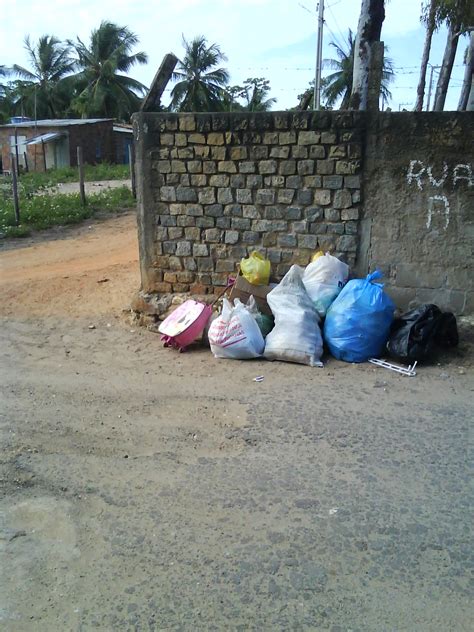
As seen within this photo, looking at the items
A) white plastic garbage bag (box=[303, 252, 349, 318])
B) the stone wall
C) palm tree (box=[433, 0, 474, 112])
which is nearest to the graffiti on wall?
the stone wall

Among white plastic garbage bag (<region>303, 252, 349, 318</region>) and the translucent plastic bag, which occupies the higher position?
white plastic garbage bag (<region>303, 252, 349, 318</region>)

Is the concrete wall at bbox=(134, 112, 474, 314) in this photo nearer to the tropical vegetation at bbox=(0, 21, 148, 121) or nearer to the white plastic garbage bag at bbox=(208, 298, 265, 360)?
the white plastic garbage bag at bbox=(208, 298, 265, 360)

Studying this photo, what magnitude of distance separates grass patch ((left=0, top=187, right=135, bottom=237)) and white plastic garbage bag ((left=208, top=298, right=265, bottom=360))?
6.95 meters

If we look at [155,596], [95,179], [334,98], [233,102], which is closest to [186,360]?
[155,596]

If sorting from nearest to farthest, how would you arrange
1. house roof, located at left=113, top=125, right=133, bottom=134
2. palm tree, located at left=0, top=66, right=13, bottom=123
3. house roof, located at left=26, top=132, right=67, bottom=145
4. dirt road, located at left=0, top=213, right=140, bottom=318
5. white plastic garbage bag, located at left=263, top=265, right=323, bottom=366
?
white plastic garbage bag, located at left=263, top=265, right=323, bottom=366 < dirt road, located at left=0, top=213, right=140, bottom=318 < house roof, located at left=26, top=132, right=67, bottom=145 < house roof, located at left=113, top=125, right=133, bottom=134 < palm tree, located at left=0, top=66, right=13, bottom=123

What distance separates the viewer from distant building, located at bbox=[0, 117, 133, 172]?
3031 centimetres

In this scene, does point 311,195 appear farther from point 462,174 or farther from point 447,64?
point 447,64

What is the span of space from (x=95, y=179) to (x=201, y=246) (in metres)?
17.1

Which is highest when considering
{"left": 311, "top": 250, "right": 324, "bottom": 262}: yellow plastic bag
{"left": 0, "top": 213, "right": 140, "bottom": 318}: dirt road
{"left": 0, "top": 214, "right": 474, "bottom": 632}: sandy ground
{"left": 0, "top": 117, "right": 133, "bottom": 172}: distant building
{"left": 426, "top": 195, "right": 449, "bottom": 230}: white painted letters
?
{"left": 0, "top": 117, "right": 133, "bottom": 172}: distant building

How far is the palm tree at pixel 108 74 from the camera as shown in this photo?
123 feet

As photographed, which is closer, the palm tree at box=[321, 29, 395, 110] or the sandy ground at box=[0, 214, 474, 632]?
the sandy ground at box=[0, 214, 474, 632]

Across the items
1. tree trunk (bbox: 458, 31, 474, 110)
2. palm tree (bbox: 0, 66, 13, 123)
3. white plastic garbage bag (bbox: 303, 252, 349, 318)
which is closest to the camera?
white plastic garbage bag (bbox: 303, 252, 349, 318)

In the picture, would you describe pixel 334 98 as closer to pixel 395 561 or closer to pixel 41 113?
pixel 41 113

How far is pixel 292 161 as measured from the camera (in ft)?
18.6
